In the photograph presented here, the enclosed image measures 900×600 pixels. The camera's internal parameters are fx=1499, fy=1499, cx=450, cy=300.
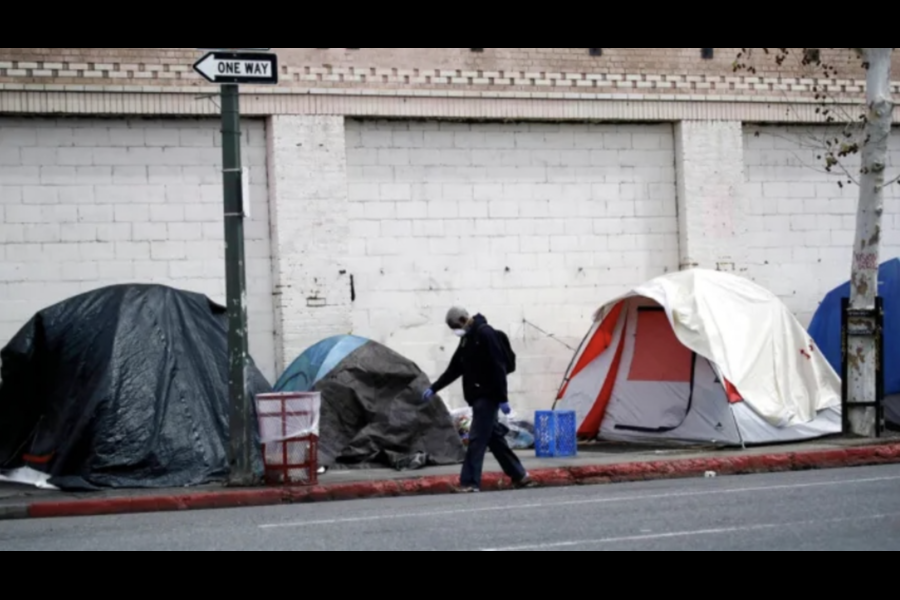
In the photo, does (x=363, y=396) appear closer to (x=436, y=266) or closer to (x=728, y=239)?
(x=436, y=266)

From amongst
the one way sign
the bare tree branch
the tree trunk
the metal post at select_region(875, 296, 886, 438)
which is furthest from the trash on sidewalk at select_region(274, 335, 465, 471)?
the bare tree branch

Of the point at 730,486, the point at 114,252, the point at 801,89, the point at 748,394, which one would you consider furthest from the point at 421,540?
the point at 801,89

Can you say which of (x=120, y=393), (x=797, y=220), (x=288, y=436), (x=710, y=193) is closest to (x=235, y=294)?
(x=288, y=436)

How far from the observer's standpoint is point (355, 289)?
19.5m

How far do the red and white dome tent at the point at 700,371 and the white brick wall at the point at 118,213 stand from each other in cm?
430

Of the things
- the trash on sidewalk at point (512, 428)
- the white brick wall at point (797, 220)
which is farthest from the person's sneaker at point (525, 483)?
the white brick wall at point (797, 220)

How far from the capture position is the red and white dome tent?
17.8 metres

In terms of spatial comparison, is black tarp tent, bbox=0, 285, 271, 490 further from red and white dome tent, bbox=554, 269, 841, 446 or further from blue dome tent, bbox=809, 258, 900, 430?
blue dome tent, bbox=809, 258, 900, 430

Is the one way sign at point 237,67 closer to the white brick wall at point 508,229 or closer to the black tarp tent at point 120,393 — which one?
the black tarp tent at point 120,393

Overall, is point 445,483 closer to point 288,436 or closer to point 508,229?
point 288,436

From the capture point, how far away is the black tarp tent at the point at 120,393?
1500cm

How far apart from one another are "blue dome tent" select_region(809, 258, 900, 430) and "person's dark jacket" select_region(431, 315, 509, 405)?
740cm

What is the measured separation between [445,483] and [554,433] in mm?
2851

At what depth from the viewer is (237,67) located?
1456 cm
